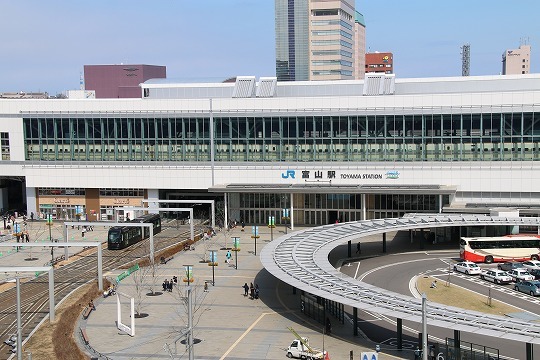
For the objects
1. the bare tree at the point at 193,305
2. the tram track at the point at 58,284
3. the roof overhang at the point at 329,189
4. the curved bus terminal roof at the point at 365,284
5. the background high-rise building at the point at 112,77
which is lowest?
the bare tree at the point at 193,305

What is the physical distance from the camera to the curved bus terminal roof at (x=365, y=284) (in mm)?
32594

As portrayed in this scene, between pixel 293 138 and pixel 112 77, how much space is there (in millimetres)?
116742

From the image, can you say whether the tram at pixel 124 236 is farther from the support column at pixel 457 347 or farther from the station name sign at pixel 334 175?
the support column at pixel 457 347

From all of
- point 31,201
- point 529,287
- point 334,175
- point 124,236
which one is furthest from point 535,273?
point 31,201

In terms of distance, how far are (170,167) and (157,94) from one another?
47.7 ft

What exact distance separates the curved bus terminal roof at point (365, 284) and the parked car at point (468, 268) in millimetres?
6513

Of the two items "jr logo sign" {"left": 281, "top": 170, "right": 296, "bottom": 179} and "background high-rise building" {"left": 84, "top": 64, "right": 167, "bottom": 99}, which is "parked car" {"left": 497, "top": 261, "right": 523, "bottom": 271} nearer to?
"jr logo sign" {"left": 281, "top": 170, "right": 296, "bottom": 179}

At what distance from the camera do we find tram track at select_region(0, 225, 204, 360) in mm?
43906

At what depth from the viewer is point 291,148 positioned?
8231cm

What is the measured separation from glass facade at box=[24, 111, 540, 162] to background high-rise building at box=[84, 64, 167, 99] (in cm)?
9368

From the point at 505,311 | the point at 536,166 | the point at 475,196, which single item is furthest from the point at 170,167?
the point at 505,311

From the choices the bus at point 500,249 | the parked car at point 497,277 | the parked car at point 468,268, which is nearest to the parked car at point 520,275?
the parked car at point 497,277

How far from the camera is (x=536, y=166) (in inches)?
2948

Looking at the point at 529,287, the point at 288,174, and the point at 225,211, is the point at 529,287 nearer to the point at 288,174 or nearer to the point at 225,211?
Answer: the point at 288,174
